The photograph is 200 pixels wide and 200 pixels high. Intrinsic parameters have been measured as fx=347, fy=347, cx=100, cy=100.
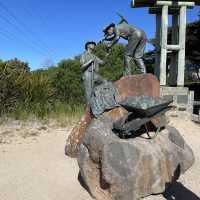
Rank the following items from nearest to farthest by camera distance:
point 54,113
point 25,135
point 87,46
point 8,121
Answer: point 87,46 < point 25,135 < point 8,121 < point 54,113

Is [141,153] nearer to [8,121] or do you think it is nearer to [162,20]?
[8,121]

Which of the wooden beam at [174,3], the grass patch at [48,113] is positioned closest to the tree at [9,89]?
the grass patch at [48,113]

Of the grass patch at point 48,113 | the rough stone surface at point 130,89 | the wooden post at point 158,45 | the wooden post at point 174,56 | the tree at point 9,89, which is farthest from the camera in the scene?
the wooden post at point 174,56

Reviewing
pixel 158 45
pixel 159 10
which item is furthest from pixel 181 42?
pixel 159 10

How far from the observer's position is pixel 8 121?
11.1 meters

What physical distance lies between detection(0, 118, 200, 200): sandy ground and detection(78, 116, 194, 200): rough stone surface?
30 cm

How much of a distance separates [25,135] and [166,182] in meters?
5.03

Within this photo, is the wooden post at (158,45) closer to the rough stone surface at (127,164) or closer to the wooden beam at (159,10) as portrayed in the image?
the wooden beam at (159,10)

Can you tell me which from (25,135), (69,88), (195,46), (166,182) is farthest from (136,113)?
(195,46)

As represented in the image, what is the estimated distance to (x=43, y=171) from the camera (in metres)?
6.18

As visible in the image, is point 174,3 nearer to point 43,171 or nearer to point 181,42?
point 181,42

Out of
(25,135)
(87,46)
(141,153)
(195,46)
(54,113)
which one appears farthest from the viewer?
(195,46)

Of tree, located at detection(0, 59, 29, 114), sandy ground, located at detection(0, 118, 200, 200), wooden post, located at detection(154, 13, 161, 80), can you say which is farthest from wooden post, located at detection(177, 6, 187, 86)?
tree, located at detection(0, 59, 29, 114)

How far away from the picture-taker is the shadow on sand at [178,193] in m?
5.11
